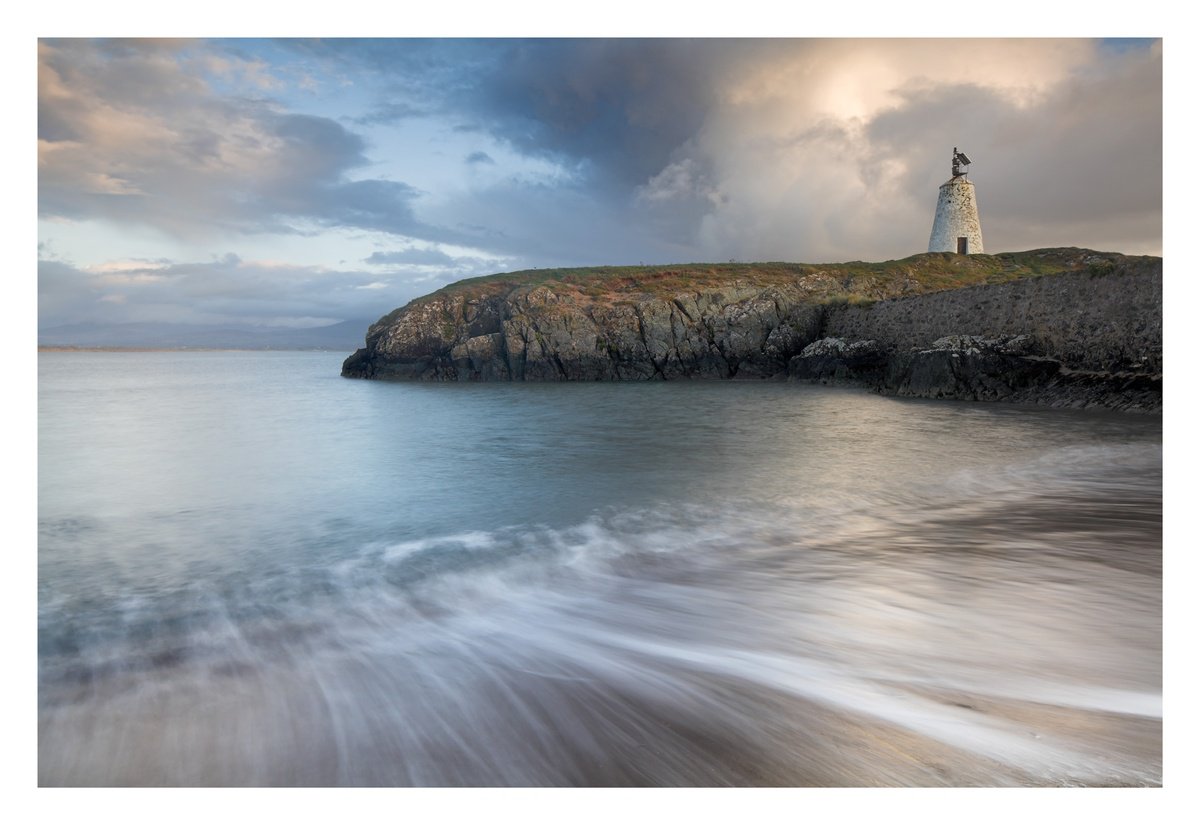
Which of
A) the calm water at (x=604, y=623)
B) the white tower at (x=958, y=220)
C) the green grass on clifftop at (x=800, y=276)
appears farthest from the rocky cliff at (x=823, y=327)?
the calm water at (x=604, y=623)

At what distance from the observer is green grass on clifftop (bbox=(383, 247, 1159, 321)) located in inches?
1131

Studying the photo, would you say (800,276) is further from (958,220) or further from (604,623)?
(604,623)

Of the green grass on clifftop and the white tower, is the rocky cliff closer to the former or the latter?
the green grass on clifftop

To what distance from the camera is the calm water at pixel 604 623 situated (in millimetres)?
1839

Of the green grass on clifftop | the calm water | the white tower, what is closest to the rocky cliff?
the green grass on clifftop

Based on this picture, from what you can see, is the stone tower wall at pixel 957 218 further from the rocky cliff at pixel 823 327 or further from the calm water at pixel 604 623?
the calm water at pixel 604 623

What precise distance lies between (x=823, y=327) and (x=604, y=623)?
21.6 meters

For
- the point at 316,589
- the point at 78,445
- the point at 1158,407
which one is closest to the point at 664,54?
the point at 316,589

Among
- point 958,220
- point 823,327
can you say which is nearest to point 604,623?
point 823,327

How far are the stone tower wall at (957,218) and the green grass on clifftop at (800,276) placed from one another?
0.92 meters

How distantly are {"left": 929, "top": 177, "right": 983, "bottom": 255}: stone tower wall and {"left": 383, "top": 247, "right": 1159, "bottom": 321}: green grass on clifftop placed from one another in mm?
925

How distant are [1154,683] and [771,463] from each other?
493cm

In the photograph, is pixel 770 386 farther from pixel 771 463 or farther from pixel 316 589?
pixel 316 589
